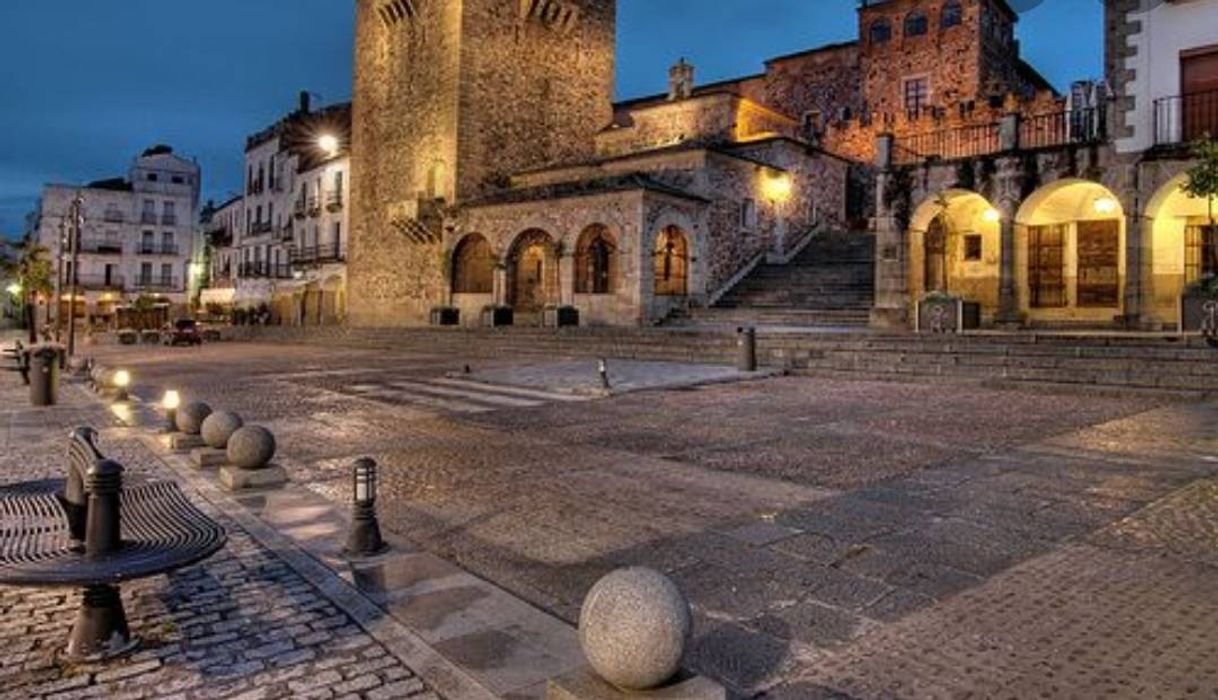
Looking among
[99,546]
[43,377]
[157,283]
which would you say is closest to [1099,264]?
[99,546]

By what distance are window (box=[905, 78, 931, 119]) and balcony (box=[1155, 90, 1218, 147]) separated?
21101 mm

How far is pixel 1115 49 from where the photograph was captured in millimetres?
18578

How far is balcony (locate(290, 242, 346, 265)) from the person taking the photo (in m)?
44.0

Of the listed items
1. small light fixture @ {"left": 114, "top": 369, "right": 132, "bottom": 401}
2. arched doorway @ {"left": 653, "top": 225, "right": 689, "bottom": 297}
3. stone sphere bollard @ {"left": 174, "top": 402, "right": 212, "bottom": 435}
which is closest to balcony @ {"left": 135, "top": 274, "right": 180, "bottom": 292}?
arched doorway @ {"left": 653, "top": 225, "right": 689, "bottom": 297}

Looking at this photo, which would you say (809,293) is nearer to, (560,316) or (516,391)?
(560,316)

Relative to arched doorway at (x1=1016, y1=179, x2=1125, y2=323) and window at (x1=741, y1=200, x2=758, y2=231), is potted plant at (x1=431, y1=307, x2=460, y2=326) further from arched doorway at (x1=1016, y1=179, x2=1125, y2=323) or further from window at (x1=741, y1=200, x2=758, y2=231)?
arched doorway at (x1=1016, y1=179, x2=1125, y2=323)

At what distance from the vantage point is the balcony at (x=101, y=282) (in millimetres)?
62000

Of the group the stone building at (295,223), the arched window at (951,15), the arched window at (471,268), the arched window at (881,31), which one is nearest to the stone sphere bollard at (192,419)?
the arched window at (471,268)

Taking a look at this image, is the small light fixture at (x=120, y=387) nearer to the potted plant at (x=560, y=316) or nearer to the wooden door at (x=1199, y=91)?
the potted plant at (x=560, y=316)

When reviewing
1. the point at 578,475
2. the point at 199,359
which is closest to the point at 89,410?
the point at 578,475

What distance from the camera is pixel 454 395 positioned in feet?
44.1

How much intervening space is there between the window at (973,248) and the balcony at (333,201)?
3396 cm

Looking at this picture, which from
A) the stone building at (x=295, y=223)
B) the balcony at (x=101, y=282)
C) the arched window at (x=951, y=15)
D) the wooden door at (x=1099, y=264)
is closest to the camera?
the wooden door at (x=1099, y=264)

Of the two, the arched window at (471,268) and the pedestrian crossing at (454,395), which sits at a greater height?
the arched window at (471,268)
